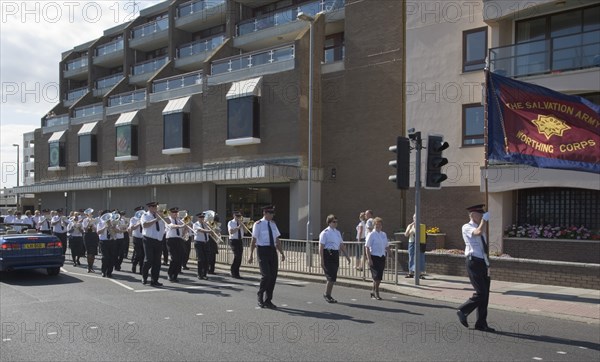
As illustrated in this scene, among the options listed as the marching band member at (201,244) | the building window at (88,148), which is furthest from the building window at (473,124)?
the building window at (88,148)

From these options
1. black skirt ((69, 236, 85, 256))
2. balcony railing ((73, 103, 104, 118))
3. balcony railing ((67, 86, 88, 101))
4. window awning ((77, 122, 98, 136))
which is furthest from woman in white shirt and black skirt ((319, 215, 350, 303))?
balcony railing ((67, 86, 88, 101))

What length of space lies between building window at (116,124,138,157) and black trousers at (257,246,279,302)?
92.3ft

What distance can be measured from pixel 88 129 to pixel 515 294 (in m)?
36.0

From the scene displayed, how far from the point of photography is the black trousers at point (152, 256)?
12.7 m

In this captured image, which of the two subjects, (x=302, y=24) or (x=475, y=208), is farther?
(x=302, y=24)

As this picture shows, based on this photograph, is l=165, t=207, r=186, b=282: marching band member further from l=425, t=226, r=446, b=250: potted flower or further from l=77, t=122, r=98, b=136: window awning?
l=77, t=122, r=98, b=136: window awning

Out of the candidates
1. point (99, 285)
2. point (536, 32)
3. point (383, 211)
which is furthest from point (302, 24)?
point (99, 285)

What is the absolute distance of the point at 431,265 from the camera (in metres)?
14.9

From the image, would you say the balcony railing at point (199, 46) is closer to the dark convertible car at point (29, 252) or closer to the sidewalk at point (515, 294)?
the dark convertible car at point (29, 252)

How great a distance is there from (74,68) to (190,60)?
61.1 ft

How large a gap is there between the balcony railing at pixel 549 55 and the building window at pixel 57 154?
36.6 metres

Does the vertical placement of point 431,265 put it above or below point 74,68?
below

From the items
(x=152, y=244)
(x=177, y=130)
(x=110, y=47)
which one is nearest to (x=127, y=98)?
(x=177, y=130)

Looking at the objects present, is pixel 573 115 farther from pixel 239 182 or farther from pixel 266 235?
pixel 239 182
